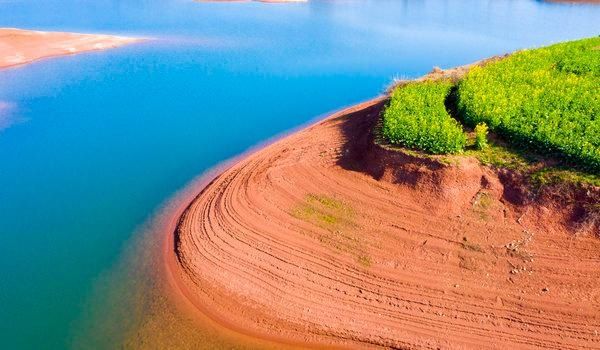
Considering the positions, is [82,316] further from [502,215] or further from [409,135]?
[502,215]

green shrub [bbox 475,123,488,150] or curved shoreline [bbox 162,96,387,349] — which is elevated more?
green shrub [bbox 475,123,488,150]

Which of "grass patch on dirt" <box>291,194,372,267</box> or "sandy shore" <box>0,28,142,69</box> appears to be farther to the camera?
"sandy shore" <box>0,28,142,69</box>

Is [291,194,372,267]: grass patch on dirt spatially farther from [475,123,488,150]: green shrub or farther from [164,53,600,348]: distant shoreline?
[475,123,488,150]: green shrub

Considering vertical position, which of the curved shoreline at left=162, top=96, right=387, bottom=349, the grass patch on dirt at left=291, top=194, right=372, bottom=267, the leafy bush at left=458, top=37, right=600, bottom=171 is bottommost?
the curved shoreline at left=162, top=96, right=387, bottom=349

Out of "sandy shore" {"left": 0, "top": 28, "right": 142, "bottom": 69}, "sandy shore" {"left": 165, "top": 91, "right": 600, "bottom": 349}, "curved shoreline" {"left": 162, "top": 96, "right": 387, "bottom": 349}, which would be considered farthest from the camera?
"sandy shore" {"left": 0, "top": 28, "right": 142, "bottom": 69}

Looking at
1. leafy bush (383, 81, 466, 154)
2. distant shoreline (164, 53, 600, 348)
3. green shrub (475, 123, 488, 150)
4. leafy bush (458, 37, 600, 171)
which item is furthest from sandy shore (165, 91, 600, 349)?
leafy bush (458, 37, 600, 171)

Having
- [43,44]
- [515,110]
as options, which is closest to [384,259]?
[515,110]
